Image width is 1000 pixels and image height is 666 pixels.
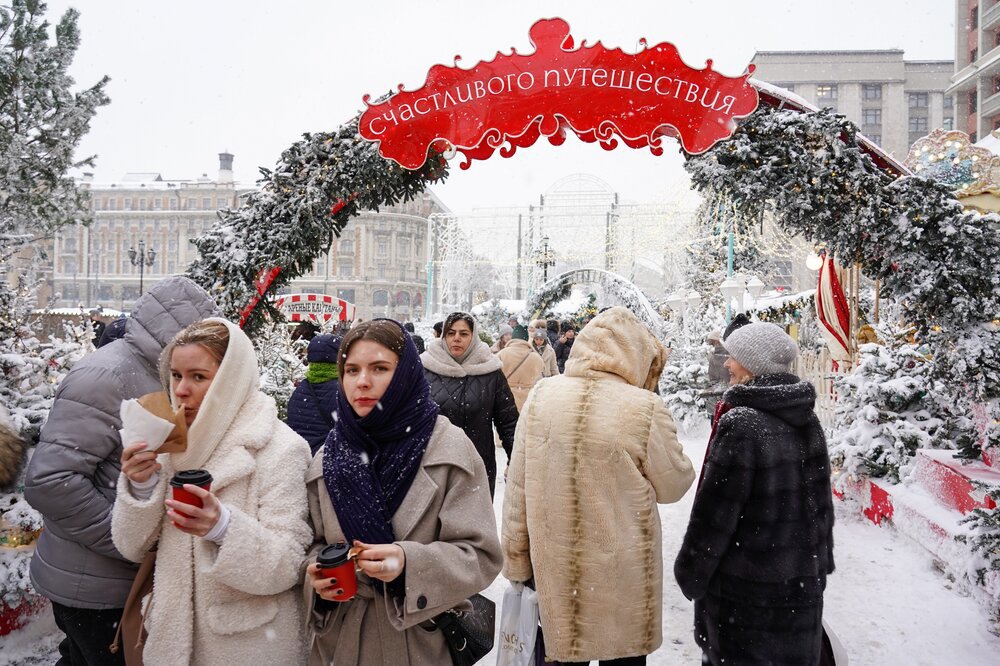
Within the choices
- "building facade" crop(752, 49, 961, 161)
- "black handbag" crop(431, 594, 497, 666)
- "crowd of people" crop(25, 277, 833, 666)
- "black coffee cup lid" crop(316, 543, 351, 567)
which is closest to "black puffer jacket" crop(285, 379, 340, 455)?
"crowd of people" crop(25, 277, 833, 666)

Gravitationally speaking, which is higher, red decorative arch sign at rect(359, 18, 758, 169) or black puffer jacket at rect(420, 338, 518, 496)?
Result: red decorative arch sign at rect(359, 18, 758, 169)

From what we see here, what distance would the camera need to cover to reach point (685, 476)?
8.64 feet

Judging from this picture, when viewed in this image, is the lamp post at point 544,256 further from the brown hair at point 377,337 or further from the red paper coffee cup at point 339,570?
the red paper coffee cup at point 339,570

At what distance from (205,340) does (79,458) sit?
2.26ft

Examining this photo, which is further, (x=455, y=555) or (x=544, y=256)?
(x=544, y=256)

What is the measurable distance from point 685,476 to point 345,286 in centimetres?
8511

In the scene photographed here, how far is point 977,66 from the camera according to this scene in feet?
123

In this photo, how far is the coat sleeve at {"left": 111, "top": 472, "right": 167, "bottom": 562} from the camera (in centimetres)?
181

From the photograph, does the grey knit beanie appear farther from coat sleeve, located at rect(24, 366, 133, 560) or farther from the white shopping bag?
coat sleeve, located at rect(24, 366, 133, 560)

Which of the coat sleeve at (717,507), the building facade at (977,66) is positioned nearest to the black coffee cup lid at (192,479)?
the coat sleeve at (717,507)

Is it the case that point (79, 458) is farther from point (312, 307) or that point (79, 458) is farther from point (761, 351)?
point (312, 307)

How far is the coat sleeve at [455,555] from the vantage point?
1.81 meters

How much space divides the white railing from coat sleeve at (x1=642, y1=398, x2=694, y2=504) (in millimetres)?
5832

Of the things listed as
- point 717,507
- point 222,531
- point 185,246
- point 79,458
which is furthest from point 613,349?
point 185,246
